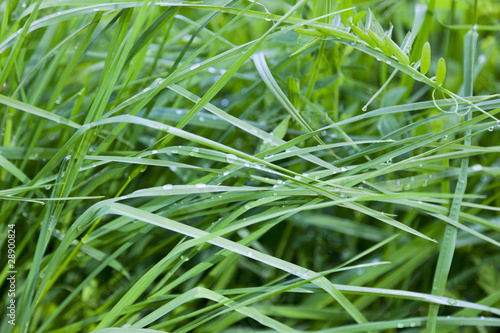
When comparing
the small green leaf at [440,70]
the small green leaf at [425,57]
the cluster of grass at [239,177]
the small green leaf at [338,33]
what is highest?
the small green leaf at [338,33]

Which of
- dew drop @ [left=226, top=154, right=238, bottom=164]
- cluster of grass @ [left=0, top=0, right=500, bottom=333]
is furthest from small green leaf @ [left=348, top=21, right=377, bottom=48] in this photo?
dew drop @ [left=226, top=154, right=238, bottom=164]

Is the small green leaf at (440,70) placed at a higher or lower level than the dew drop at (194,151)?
higher

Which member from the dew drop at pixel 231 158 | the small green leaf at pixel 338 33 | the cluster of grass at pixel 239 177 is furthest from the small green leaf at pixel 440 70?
the dew drop at pixel 231 158

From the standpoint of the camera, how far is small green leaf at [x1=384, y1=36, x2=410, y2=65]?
49 cm

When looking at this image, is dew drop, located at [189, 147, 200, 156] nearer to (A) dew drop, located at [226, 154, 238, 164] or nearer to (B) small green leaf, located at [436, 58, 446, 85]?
(A) dew drop, located at [226, 154, 238, 164]

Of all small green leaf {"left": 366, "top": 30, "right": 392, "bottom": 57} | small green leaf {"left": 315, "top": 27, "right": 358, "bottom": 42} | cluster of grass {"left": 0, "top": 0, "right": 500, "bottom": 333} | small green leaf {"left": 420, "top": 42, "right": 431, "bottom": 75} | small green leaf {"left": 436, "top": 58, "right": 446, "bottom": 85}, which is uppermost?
small green leaf {"left": 315, "top": 27, "right": 358, "bottom": 42}

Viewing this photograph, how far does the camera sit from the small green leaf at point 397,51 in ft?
1.60

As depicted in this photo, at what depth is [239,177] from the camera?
0.61 meters

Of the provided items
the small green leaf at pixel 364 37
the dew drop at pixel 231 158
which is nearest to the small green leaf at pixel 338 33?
the small green leaf at pixel 364 37

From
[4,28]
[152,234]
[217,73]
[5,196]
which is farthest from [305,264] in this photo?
[4,28]

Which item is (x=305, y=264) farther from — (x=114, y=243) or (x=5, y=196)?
(x=5, y=196)

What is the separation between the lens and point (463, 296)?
2.63 feet

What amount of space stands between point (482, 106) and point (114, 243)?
0.56 metres

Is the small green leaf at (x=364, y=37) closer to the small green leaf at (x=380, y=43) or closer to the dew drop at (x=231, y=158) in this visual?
the small green leaf at (x=380, y=43)
